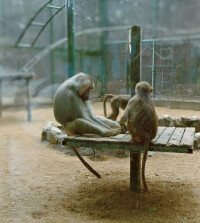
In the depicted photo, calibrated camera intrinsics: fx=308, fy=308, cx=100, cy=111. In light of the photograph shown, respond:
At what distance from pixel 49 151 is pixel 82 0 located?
262cm

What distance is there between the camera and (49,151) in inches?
209

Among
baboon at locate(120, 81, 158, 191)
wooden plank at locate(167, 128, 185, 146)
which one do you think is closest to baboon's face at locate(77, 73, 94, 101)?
baboon at locate(120, 81, 158, 191)

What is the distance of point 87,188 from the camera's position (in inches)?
154

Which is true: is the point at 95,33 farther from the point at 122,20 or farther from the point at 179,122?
the point at 179,122

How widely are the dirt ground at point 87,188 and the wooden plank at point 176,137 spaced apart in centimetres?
40

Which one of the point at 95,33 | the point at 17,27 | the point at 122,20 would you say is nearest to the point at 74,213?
the point at 17,27

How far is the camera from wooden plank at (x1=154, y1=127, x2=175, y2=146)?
327 centimetres

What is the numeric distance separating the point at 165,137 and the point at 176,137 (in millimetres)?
122

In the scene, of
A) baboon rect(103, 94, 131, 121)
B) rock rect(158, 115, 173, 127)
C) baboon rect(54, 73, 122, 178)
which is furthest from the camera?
rock rect(158, 115, 173, 127)

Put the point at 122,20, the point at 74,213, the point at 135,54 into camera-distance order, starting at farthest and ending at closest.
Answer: the point at 122,20, the point at 135,54, the point at 74,213

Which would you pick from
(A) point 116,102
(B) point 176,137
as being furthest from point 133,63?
(B) point 176,137

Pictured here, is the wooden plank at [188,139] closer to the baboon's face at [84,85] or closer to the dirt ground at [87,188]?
the dirt ground at [87,188]

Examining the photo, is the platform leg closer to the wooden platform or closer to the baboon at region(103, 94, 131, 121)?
the wooden platform

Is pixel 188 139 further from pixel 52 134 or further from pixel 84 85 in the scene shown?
pixel 52 134
